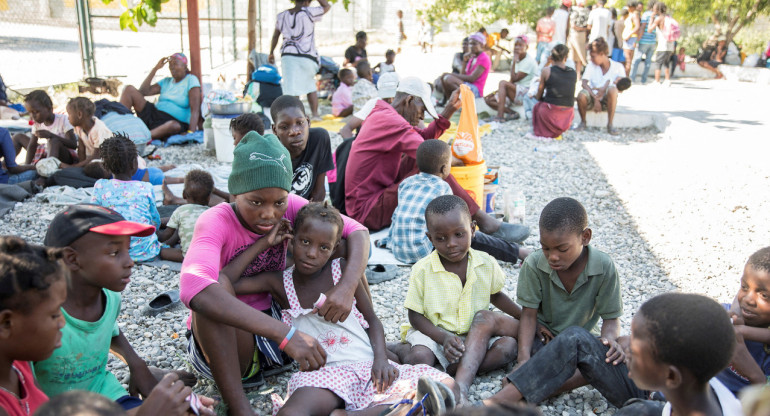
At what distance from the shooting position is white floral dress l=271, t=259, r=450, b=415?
99.3 inches

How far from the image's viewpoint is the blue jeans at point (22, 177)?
5.81 m

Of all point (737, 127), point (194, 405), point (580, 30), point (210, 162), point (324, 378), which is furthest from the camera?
point (580, 30)

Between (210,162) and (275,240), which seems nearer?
(275,240)

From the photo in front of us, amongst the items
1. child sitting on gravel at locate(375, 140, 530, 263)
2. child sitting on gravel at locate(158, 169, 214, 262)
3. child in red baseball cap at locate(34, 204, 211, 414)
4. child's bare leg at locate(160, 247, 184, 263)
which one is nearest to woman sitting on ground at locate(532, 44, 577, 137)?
child sitting on gravel at locate(375, 140, 530, 263)

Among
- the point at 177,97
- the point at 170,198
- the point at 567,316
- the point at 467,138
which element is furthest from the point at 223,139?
the point at 567,316

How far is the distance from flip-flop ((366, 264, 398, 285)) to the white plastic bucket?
10.5ft

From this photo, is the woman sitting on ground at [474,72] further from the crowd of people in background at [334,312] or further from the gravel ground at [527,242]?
the crowd of people in background at [334,312]

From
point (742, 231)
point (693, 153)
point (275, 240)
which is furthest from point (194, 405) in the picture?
point (693, 153)

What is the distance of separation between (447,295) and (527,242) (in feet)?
6.98

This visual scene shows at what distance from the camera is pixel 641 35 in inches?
547

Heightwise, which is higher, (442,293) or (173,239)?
(442,293)

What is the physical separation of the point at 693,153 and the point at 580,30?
18.7 ft

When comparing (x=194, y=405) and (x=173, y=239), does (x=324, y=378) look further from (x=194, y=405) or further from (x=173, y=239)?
(x=173, y=239)

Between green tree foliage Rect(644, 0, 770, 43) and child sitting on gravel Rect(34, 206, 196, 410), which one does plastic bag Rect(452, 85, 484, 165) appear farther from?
green tree foliage Rect(644, 0, 770, 43)
